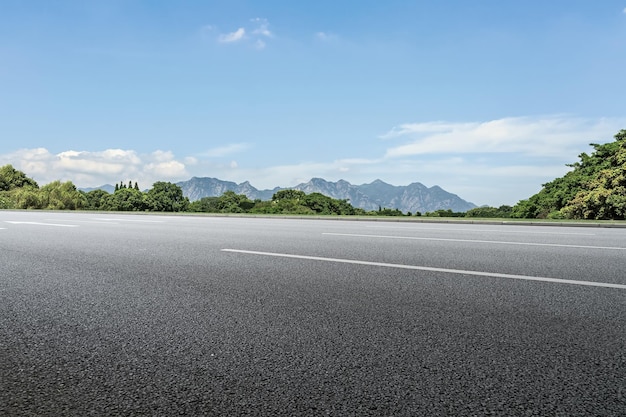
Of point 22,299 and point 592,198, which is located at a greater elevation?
point 592,198

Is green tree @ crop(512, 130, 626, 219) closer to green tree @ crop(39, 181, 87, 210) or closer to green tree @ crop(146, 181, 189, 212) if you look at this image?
green tree @ crop(39, 181, 87, 210)

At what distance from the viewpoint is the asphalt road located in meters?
2.37

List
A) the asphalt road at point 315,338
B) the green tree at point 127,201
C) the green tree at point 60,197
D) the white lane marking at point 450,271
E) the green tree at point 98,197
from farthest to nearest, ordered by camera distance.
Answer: the green tree at point 98,197, the green tree at point 127,201, the green tree at point 60,197, the white lane marking at point 450,271, the asphalt road at point 315,338

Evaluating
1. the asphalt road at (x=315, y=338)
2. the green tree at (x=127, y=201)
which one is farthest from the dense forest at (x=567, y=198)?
the asphalt road at (x=315, y=338)

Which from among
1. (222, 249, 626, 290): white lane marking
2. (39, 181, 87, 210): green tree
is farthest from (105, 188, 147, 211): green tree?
(222, 249, 626, 290): white lane marking

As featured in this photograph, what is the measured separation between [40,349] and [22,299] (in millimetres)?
1767

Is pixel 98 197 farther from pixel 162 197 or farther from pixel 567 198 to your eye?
pixel 567 198

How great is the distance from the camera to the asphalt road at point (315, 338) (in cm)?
237

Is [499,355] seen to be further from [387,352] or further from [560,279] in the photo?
[560,279]

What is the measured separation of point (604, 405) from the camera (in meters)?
2.28

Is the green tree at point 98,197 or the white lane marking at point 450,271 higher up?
the green tree at point 98,197

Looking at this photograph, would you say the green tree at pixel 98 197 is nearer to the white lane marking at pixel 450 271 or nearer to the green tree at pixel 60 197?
the green tree at pixel 60 197

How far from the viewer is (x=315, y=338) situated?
10.8 feet

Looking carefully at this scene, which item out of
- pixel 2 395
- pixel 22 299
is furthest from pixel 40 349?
pixel 22 299
